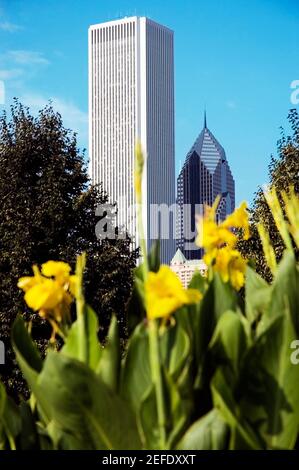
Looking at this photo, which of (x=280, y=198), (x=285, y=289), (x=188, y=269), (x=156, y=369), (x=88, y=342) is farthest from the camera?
(x=280, y=198)

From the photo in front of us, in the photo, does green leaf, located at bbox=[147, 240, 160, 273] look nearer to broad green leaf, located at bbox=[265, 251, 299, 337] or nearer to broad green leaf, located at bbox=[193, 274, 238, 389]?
broad green leaf, located at bbox=[193, 274, 238, 389]

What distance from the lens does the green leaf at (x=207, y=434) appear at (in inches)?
74.8

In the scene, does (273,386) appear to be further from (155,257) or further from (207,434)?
(155,257)

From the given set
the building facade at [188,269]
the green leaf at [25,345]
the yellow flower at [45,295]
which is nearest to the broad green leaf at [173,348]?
the building facade at [188,269]

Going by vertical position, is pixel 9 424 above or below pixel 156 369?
below

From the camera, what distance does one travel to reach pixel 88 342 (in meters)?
2.26

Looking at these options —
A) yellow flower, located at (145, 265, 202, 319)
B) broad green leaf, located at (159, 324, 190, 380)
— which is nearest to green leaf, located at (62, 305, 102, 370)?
broad green leaf, located at (159, 324, 190, 380)

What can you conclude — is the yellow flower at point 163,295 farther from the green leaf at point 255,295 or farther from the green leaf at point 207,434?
the green leaf at point 255,295

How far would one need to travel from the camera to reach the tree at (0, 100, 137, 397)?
24562mm

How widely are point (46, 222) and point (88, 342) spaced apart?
79.1 feet

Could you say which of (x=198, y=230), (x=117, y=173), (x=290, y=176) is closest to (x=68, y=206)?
(x=290, y=176)

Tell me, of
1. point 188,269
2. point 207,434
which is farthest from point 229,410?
point 188,269

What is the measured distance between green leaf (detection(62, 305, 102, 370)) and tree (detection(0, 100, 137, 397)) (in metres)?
21.2

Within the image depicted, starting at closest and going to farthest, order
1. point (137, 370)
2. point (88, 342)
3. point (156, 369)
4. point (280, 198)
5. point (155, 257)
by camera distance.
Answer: point (156, 369) < point (137, 370) < point (88, 342) < point (155, 257) < point (280, 198)
